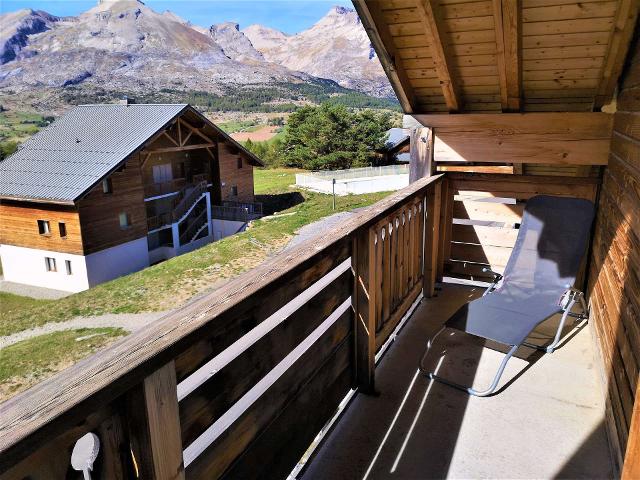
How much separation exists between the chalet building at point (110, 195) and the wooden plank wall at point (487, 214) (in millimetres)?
13932

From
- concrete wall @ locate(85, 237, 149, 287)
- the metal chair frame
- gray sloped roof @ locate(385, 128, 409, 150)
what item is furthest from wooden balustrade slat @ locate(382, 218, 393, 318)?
gray sloped roof @ locate(385, 128, 409, 150)

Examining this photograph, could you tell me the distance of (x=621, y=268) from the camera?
9.01 feet

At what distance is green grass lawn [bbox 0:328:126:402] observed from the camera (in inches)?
346

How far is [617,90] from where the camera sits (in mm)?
3463

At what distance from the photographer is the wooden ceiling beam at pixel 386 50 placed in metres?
2.86

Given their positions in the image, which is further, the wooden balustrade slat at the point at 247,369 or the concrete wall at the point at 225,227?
the concrete wall at the point at 225,227

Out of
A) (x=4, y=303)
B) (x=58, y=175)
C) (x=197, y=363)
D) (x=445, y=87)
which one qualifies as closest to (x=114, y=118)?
(x=58, y=175)

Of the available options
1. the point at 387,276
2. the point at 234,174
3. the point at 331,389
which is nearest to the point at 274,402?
the point at 331,389

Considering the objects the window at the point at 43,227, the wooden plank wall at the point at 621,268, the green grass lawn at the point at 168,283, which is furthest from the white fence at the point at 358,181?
the wooden plank wall at the point at 621,268

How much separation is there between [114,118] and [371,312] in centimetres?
1947

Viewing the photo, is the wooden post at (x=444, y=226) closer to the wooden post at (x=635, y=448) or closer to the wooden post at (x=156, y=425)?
the wooden post at (x=635, y=448)

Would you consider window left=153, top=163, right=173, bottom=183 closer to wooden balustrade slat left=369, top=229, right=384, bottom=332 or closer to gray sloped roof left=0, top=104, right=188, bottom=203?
gray sloped roof left=0, top=104, right=188, bottom=203

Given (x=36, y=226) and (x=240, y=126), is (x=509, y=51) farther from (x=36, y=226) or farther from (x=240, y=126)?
(x=240, y=126)

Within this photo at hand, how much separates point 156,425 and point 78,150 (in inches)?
742
